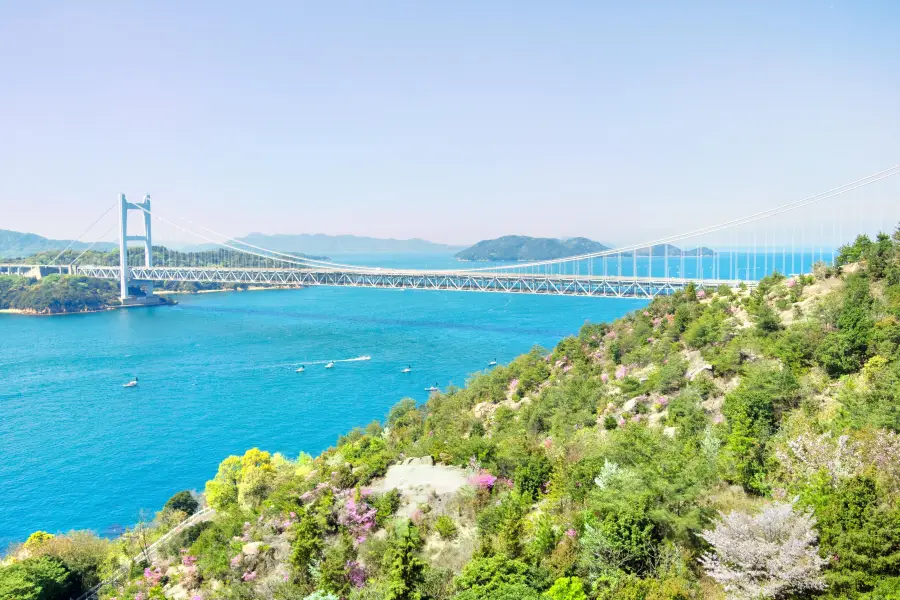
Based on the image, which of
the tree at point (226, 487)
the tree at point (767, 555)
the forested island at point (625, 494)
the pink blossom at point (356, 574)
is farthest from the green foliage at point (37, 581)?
the tree at point (767, 555)

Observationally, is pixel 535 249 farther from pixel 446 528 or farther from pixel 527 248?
pixel 446 528

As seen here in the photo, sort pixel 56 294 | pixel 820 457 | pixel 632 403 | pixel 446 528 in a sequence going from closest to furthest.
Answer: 1. pixel 820 457
2. pixel 446 528
3. pixel 632 403
4. pixel 56 294

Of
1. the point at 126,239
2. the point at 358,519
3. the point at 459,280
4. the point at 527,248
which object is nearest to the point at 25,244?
the point at 126,239

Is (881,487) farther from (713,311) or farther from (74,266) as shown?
(74,266)

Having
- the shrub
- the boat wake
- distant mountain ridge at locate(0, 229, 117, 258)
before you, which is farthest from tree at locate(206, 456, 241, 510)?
distant mountain ridge at locate(0, 229, 117, 258)

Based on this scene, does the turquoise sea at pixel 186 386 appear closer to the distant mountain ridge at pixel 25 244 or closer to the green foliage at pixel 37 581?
the green foliage at pixel 37 581

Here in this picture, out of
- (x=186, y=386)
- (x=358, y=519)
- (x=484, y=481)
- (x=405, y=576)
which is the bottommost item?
(x=186, y=386)

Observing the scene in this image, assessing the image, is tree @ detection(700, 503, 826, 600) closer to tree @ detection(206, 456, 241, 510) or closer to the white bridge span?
tree @ detection(206, 456, 241, 510)

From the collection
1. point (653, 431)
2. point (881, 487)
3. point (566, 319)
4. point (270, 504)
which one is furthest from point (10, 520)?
point (566, 319)
